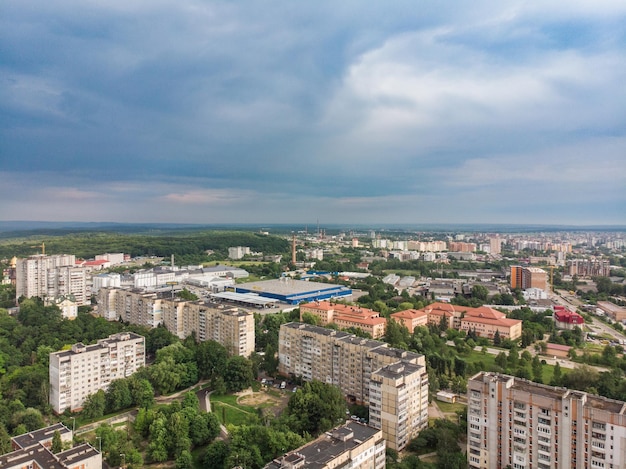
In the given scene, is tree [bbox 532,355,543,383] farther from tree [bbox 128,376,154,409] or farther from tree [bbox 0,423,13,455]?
tree [bbox 0,423,13,455]

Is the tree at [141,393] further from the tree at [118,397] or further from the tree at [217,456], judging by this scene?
the tree at [217,456]

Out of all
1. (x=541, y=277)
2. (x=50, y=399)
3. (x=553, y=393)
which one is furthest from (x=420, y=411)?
(x=541, y=277)

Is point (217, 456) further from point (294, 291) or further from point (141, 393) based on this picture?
point (294, 291)

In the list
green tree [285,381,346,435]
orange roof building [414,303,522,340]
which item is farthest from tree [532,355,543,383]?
green tree [285,381,346,435]

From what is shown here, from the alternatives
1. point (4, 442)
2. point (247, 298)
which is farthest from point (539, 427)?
point (247, 298)

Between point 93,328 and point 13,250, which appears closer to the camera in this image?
point 93,328

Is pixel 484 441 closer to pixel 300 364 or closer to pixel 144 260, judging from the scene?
pixel 300 364
